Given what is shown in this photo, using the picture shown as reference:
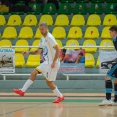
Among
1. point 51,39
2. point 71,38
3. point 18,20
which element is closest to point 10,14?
point 18,20

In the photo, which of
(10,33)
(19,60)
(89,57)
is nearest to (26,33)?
(10,33)

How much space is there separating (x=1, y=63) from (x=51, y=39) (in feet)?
12.1

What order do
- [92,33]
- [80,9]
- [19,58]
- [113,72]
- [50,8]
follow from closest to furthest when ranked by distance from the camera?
[113,72]
[19,58]
[92,33]
[80,9]
[50,8]

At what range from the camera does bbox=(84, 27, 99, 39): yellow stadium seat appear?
58.6 feet

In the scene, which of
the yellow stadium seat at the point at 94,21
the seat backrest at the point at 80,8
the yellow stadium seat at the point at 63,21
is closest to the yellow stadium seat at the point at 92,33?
the yellow stadium seat at the point at 94,21

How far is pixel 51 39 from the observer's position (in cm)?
1147

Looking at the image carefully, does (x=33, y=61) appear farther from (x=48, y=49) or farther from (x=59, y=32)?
(x=48, y=49)

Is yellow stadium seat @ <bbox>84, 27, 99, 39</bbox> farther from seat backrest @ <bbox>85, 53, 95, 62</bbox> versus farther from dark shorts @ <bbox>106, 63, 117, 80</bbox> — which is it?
dark shorts @ <bbox>106, 63, 117, 80</bbox>

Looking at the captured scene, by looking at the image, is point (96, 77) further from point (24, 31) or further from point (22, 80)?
point (24, 31)

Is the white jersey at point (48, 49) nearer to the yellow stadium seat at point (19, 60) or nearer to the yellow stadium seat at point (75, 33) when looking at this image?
the yellow stadium seat at point (19, 60)

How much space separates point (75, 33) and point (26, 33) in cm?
202

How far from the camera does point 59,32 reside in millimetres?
18281

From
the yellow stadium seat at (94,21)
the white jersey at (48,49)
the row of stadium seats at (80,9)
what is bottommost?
the white jersey at (48,49)

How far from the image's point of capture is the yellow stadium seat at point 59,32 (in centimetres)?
1816
